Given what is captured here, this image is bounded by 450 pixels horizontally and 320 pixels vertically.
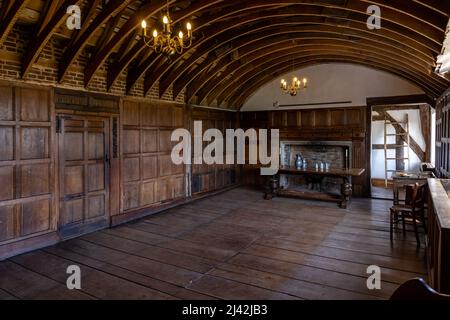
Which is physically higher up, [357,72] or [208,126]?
[357,72]

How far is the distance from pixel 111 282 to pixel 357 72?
25.3ft

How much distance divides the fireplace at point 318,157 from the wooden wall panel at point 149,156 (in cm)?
359

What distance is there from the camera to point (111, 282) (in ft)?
10.6

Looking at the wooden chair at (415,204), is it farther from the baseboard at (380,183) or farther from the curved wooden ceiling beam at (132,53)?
the baseboard at (380,183)

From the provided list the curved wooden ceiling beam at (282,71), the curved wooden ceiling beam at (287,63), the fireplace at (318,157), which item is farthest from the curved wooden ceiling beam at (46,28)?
the fireplace at (318,157)

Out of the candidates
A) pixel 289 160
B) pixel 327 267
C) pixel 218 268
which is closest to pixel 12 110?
pixel 218 268

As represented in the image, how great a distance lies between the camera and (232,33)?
5492mm

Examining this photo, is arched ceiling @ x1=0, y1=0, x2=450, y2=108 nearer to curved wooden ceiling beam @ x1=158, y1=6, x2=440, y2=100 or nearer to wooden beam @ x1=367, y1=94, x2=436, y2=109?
curved wooden ceiling beam @ x1=158, y1=6, x2=440, y2=100

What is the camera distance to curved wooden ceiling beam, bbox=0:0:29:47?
3.25 m

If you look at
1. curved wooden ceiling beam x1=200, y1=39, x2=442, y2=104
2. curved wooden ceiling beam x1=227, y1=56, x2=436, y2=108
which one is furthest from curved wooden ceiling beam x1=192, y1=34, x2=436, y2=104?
curved wooden ceiling beam x1=227, y1=56, x2=436, y2=108

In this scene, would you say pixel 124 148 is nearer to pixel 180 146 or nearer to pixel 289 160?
pixel 180 146

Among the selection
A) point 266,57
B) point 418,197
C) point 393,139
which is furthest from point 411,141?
point 418,197

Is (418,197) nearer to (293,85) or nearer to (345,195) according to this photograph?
(345,195)

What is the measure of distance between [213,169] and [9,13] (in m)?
6.00
